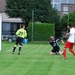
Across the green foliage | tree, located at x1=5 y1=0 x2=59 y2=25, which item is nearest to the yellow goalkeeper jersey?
the green foliage

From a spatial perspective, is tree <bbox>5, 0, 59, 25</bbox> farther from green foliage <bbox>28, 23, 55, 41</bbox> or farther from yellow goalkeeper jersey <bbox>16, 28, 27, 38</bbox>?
yellow goalkeeper jersey <bbox>16, 28, 27, 38</bbox>

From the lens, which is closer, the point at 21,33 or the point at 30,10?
the point at 21,33

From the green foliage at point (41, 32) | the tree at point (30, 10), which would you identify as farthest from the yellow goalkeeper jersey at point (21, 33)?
the tree at point (30, 10)

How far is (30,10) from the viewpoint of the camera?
6203 centimetres

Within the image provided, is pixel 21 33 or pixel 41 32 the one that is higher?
pixel 21 33

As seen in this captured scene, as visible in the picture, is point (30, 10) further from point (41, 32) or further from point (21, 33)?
point (21, 33)

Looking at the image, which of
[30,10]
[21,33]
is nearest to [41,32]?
[30,10]

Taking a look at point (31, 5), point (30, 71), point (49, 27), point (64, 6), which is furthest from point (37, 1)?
point (30, 71)

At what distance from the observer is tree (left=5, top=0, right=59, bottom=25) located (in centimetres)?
6131

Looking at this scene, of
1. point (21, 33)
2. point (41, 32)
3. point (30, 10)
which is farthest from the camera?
point (30, 10)

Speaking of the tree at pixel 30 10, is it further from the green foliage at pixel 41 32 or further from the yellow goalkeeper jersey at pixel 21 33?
the yellow goalkeeper jersey at pixel 21 33

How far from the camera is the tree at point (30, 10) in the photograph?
61.3m

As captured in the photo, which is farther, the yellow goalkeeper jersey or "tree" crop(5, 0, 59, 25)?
"tree" crop(5, 0, 59, 25)

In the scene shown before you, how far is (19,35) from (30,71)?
8830 millimetres
